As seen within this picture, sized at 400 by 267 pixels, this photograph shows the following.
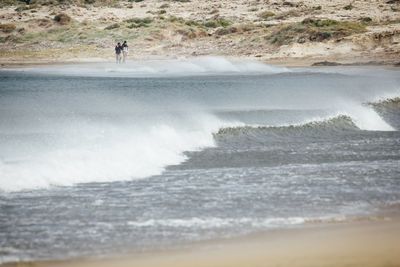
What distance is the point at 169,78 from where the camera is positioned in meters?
42.6

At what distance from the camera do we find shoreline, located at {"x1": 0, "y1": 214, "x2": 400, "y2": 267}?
8.94 meters

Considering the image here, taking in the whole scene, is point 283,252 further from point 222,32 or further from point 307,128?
point 222,32

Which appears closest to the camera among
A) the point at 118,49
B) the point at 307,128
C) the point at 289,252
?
the point at 289,252

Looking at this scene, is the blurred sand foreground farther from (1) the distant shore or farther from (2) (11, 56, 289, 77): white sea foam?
(1) the distant shore

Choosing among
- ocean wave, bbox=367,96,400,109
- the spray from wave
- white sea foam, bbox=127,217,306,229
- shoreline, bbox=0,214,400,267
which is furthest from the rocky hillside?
shoreline, bbox=0,214,400,267

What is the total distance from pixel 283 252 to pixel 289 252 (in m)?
0.08

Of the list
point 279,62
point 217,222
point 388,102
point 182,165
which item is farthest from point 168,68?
point 217,222

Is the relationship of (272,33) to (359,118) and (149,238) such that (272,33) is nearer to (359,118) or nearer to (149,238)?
(359,118)

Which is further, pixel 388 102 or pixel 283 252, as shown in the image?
pixel 388 102

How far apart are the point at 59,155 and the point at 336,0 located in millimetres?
63691

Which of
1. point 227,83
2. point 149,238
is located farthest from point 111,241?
point 227,83

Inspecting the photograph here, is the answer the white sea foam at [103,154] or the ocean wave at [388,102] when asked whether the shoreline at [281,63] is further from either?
the white sea foam at [103,154]

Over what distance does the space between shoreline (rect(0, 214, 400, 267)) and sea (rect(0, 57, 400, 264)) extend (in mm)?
290

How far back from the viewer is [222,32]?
60.2 meters
